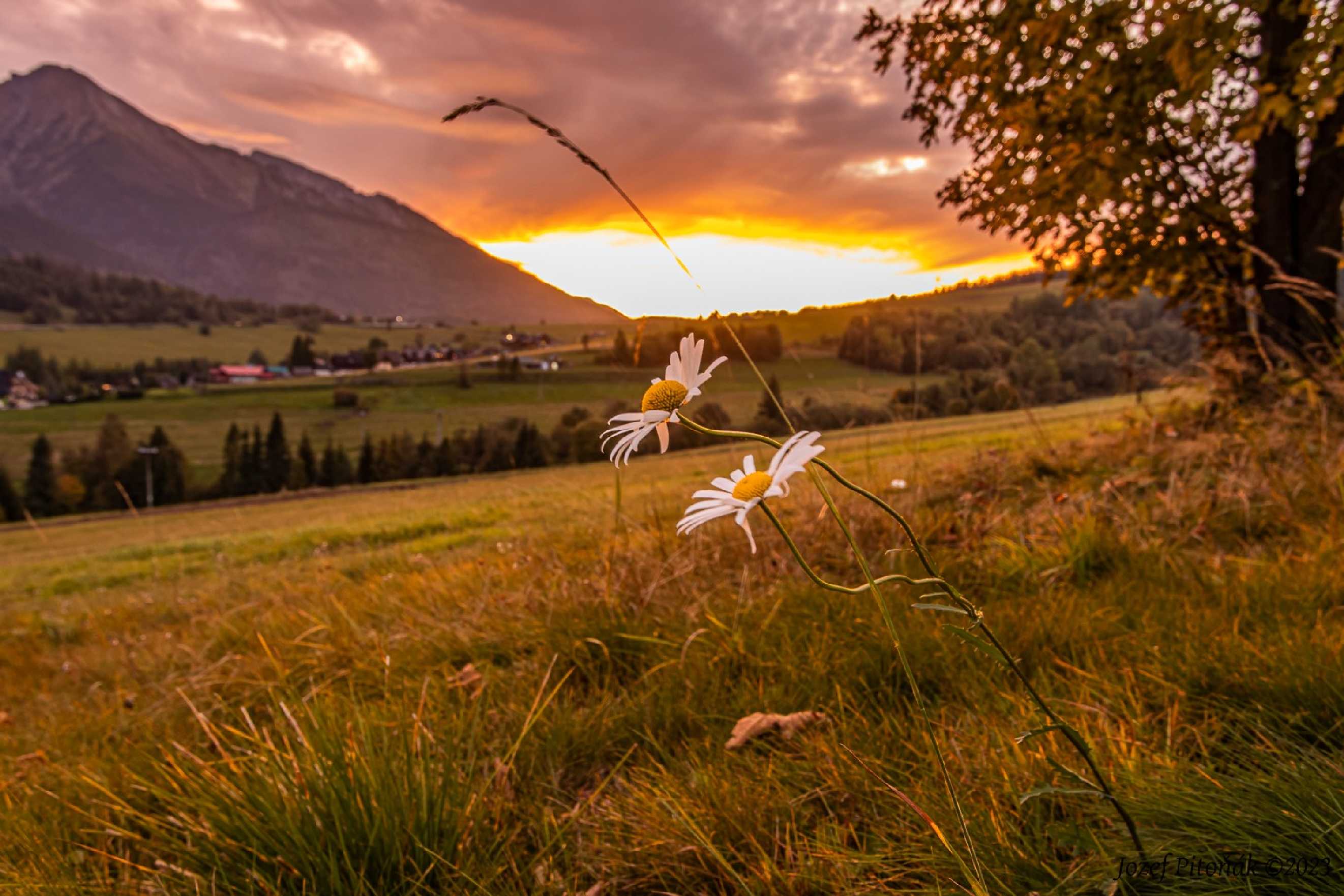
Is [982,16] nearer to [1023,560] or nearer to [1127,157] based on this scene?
[1127,157]

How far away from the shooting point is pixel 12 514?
81.9 meters

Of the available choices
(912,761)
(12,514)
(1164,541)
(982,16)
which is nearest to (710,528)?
(1164,541)

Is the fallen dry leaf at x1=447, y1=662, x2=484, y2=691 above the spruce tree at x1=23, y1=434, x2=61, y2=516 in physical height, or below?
above

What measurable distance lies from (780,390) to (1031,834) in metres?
2.77

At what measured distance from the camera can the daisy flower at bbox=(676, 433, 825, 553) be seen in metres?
0.66

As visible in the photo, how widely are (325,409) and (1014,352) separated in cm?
13460

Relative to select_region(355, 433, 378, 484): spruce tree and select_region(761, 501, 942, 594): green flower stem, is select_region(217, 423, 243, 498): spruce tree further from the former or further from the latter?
select_region(761, 501, 942, 594): green flower stem

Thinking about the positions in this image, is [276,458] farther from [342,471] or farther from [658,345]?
[658,345]

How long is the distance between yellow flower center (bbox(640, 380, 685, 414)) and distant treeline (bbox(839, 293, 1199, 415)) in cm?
370

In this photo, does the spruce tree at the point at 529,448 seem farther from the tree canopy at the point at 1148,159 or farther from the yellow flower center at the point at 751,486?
the yellow flower center at the point at 751,486

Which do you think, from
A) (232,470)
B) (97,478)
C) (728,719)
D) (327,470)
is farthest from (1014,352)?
(97,478)

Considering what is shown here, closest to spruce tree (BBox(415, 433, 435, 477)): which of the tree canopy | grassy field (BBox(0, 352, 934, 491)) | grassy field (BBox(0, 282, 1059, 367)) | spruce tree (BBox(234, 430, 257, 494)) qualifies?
grassy field (BBox(0, 352, 934, 491))

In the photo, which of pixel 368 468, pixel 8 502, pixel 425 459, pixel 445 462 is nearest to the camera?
pixel 445 462

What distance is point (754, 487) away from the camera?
0.85 meters
